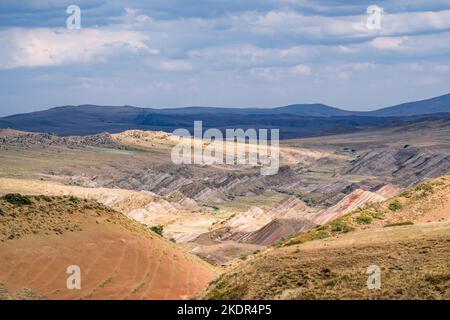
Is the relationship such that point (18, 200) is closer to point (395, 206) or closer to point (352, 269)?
point (352, 269)

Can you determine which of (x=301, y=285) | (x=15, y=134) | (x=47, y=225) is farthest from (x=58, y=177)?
(x=301, y=285)

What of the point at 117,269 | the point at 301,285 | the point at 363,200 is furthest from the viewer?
the point at 363,200

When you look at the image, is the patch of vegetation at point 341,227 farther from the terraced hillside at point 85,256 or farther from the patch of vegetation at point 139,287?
the patch of vegetation at point 139,287

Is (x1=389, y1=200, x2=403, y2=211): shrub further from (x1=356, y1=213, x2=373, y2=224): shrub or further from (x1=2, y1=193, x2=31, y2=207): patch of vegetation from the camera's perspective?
(x1=2, y1=193, x2=31, y2=207): patch of vegetation

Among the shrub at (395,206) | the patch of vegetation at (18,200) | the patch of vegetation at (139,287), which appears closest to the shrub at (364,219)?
the shrub at (395,206)

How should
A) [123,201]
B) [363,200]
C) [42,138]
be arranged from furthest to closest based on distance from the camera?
[42,138] → [123,201] → [363,200]
